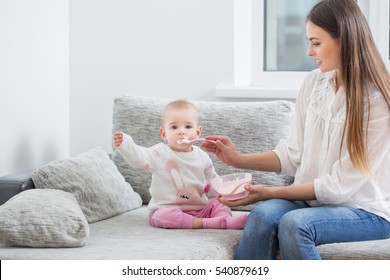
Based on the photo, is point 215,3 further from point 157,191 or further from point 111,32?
point 157,191

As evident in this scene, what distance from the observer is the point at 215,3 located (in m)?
3.37

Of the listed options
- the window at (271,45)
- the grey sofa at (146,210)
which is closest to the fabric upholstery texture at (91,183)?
the grey sofa at (146,210)

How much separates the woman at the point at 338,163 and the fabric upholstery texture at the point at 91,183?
557 mm

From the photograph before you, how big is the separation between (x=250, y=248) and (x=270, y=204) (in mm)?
152

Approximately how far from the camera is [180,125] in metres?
2.64

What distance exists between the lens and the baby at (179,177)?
2.61m

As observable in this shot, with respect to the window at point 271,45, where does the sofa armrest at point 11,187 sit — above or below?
below

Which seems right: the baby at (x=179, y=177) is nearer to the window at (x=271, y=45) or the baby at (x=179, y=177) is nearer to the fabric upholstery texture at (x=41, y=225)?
the fabric upholstery texture at (x=41, y=225)

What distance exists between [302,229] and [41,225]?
743mm

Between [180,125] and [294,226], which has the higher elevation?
[180,125]

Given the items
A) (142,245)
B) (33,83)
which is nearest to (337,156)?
(142,245)

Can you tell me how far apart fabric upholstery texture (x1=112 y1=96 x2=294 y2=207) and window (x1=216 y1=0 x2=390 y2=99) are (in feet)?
1.43

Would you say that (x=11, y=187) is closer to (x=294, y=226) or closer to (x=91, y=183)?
(x=91, y=183)

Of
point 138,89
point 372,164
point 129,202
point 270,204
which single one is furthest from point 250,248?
point 138,89
